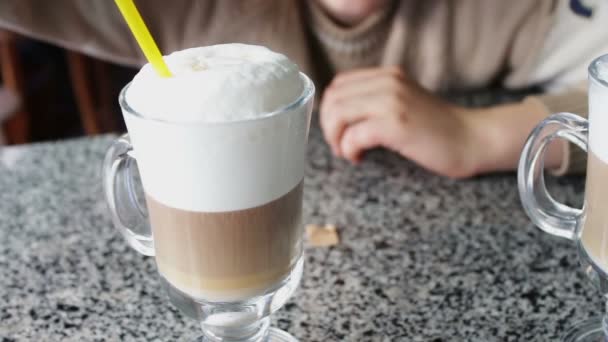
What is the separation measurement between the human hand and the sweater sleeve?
24 cm

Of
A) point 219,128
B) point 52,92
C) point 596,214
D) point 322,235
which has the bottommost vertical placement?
point 52,92

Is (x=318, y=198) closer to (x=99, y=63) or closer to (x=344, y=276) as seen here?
(x=344, y=276)

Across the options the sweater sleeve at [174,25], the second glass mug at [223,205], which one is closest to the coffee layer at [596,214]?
the second glass mug at [223,205]

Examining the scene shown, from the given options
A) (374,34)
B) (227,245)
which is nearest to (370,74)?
(374,34)

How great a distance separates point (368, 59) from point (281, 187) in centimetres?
66

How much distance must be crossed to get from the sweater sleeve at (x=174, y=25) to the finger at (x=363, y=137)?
290 mm

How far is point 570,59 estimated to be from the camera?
1.01 m

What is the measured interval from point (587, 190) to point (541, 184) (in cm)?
5

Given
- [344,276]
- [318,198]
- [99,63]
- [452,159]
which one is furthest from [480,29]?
[99,63]

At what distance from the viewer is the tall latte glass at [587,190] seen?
0.47m

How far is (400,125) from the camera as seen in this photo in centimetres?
79

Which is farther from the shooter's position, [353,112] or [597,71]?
[353,112]

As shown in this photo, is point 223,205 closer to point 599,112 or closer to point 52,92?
point 599,112

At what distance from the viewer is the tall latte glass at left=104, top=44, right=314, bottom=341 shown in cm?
41
